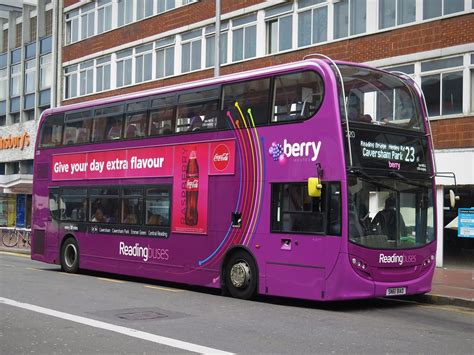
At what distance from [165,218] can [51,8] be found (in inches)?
1217

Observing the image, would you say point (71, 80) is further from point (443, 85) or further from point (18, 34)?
point (443, 85)

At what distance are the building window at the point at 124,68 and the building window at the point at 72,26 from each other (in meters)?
5.39

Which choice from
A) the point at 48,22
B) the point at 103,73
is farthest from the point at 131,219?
the point at 48,22

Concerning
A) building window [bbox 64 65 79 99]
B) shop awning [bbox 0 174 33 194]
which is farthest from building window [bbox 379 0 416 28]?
shop awning [bbox 0 174 33 194]

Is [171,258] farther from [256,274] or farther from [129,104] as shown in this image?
[129,104]

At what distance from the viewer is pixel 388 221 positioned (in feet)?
36.9

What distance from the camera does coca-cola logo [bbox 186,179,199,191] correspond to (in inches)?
530

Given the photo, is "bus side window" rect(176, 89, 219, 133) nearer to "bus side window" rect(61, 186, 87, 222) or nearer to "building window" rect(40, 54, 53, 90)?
"bus side window" rect(61, 186, 87, 222)

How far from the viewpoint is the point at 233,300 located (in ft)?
39.7

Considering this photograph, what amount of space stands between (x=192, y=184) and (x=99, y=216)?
3660 mm

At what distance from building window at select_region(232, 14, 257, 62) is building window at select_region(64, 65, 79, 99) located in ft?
46.4

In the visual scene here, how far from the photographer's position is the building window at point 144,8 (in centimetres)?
3216

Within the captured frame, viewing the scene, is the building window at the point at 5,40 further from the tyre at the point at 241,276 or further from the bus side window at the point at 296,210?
the bus side window at the point at 296,210

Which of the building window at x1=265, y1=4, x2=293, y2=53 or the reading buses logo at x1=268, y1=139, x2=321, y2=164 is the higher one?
the building window at x1=265, y1=4, x2=293, y2=53
